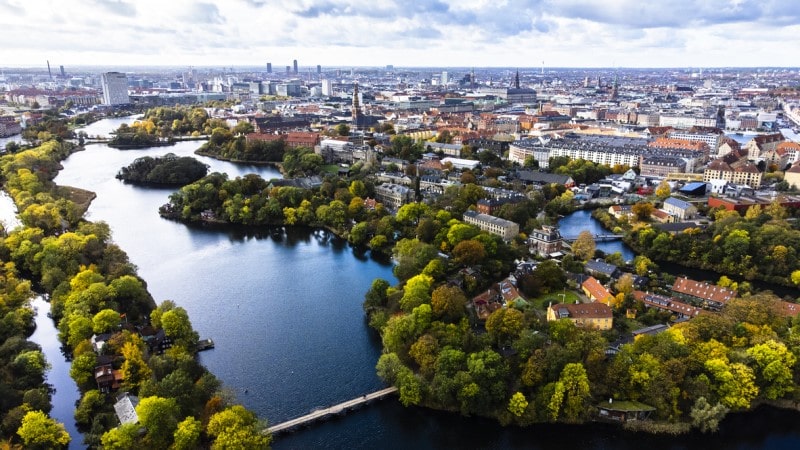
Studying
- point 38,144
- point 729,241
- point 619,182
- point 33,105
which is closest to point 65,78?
point 33,105

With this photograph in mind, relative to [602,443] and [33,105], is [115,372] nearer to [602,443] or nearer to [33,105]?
[602,443]

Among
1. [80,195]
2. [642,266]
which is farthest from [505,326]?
[80,195]

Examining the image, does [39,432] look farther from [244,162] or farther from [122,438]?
[244,162]

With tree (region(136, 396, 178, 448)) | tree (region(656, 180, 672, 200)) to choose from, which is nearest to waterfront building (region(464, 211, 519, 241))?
tree (region(656, 180, 672, 200))

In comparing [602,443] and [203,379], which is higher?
[203,379]

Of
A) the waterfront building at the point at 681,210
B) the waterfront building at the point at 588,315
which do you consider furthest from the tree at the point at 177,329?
the waterfront building at the point at 681,210

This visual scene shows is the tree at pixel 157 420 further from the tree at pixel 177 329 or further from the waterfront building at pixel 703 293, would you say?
the waterfront building at pixel 703 293

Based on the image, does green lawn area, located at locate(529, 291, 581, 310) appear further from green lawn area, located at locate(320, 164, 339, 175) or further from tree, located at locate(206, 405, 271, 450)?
green lawn area, located at locate(320, 164, 339, 175)
